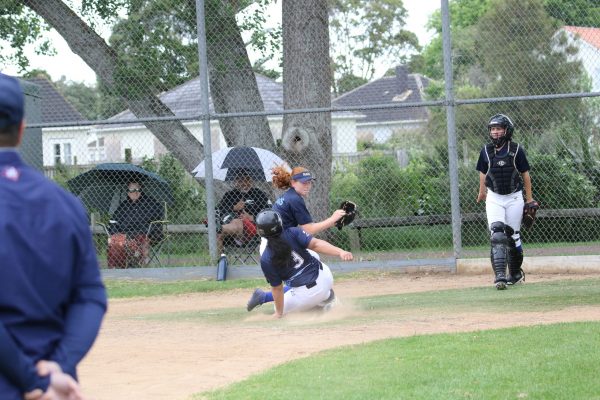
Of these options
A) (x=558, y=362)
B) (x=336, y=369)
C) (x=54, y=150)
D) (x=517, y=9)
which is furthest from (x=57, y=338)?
(x=54, y=150)

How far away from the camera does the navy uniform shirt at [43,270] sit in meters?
2.84

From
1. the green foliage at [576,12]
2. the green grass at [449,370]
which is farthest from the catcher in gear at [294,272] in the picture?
the green foliage at [576,12]

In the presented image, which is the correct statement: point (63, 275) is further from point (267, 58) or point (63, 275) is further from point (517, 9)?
point (517, 9)

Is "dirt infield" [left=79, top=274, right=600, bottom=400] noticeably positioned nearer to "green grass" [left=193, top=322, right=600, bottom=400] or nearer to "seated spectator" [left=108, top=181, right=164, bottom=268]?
"green grass" [left=193, top=322, right=600, bottom=400]

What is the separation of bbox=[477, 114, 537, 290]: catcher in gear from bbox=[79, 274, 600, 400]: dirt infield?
2.92 feet

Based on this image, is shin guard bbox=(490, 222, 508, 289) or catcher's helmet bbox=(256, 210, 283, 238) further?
shin guard bbox=(490, 222, 508, 289)

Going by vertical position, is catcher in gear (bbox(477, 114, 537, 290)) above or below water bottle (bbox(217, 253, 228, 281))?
above

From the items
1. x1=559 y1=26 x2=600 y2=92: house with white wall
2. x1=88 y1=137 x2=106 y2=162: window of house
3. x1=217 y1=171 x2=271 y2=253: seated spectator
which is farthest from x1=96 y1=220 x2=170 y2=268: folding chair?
x1=88 y1=137 x2=106 y2=162: window of house

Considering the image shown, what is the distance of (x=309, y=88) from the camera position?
1496cm

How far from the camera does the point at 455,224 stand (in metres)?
13.2

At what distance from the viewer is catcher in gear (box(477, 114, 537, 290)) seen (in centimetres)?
1118

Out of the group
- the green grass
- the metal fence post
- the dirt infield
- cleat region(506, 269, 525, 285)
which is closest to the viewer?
the green grass

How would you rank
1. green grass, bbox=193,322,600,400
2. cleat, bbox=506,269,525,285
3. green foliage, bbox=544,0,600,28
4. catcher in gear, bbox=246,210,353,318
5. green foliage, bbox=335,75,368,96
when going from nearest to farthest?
green grass, bbox=193,322,600,400 < catcher in gear, bbox=246,210,353,318 < cleat, bbox=506,269,525,285 < green foliage, bbox=544,0,600,28 < green foliage, bbox=335,75,368,96

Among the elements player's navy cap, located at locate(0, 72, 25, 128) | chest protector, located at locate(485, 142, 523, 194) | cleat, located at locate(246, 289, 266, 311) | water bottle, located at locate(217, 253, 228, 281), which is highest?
player's navy cap, located at locate(0, 72, 25, 128)
